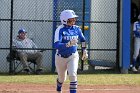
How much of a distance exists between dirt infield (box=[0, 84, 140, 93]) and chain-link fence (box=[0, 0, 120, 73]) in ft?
13.1

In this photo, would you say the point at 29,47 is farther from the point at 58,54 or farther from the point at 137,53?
the point at 58,54

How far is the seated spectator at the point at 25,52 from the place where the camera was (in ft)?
50.8

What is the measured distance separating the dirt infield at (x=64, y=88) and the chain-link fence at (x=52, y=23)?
398 cm

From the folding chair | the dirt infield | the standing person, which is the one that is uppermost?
the standing person

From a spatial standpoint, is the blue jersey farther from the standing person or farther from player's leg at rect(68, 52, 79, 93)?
player's leg at rect(68, 52, 79, 93)

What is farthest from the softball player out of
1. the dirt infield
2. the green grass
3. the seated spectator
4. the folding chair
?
the dirt infield

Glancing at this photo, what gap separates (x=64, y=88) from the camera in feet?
39.0

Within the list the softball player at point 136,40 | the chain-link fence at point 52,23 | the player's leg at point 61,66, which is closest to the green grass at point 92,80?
the chain-link fence at point 52,23

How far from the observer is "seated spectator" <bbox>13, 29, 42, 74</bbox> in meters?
15.5

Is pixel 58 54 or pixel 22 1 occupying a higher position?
pixel 22 1

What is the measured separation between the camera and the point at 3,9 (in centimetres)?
A: 1638

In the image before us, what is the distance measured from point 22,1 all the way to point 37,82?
4.41 metres

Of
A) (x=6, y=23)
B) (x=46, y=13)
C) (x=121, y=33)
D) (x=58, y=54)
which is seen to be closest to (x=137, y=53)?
(x=121, y=33)

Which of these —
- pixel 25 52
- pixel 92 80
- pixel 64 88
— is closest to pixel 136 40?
pixel 92 80
